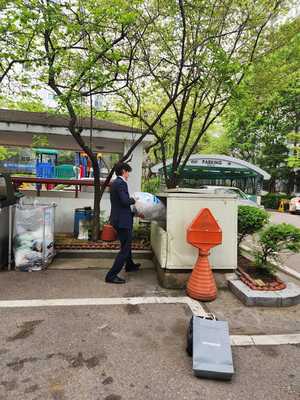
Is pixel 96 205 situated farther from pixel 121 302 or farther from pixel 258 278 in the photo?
pixel 258 278

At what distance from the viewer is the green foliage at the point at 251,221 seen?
4.64 metres

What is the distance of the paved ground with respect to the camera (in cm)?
201

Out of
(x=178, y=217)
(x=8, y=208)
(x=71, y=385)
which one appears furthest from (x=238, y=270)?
(x=8, y=208)

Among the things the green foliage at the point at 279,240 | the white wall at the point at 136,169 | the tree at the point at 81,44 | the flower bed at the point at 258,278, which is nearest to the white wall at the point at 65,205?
the white wall at the point at 136,169

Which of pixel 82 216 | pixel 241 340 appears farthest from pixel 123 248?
pixel 82 216

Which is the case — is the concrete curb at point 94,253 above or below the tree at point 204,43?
below

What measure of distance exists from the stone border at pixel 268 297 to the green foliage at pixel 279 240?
0.61 meters

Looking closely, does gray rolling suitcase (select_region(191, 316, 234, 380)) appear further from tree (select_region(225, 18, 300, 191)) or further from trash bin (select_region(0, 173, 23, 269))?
tree (select_region(225, 18, 300, 191))

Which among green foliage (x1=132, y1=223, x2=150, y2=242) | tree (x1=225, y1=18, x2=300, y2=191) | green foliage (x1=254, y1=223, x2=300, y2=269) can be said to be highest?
tree (x1=225, y1=18, x2=300, y2=191)

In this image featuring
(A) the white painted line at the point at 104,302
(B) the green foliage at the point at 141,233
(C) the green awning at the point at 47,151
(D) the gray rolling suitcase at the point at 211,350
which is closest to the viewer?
(D) the gray rolling suitcase at the point at 211,350

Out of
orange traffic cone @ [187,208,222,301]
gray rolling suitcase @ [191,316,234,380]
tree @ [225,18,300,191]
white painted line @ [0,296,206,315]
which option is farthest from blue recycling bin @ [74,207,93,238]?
tree @ [225,18,300,191]

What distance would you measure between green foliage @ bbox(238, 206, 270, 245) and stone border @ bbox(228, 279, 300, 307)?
46.8 inches

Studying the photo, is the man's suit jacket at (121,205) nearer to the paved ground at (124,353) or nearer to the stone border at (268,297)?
the paved ground at (124,353)

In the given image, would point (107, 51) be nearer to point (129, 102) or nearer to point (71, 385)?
point (129, 102)
